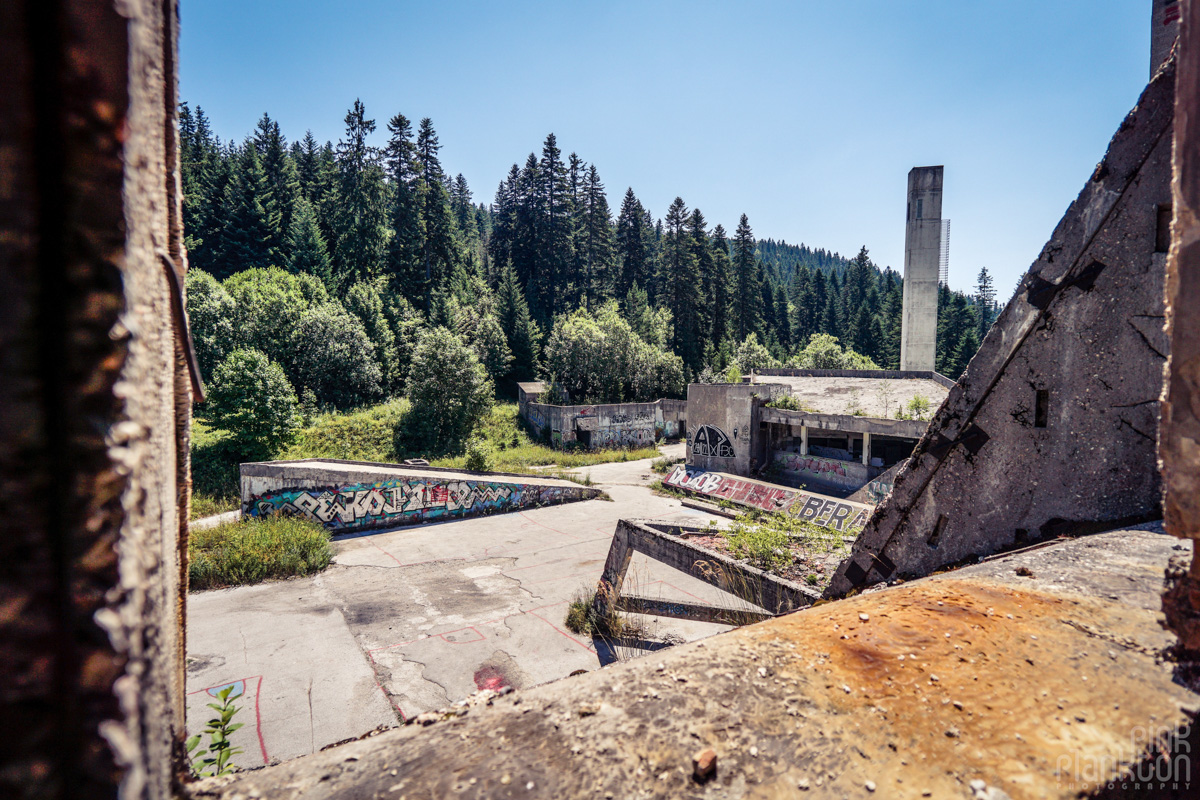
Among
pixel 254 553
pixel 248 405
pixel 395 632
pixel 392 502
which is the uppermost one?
pixel 248 405

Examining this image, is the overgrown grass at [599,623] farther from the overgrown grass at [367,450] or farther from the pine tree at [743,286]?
the pine tree at [743,286]

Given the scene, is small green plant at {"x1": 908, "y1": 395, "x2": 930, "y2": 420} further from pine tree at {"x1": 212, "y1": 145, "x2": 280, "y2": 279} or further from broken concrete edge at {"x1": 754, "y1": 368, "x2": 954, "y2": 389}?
pine tree at {"x1": 212, "y1": 145, "x2": 280, "y2": 279}

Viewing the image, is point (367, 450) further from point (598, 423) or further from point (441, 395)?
point (598, 423)

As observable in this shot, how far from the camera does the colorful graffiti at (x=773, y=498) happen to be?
1753 centimetres

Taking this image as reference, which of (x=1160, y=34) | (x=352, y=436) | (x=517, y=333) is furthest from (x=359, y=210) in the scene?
(x=1160, y=34)

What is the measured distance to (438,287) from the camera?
1747 inches

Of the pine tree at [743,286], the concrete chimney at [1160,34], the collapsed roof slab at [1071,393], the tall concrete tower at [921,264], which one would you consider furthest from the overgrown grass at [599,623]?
the pine tree at [743,286]

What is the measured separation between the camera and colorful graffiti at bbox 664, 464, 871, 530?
17.5 metres

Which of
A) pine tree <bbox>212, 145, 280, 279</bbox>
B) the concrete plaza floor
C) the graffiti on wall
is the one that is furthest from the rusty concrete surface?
pine tree <bbox>212, 145, 280, 279</bbox>

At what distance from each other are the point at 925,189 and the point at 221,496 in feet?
113

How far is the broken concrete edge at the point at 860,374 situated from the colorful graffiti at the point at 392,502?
16.4 metres

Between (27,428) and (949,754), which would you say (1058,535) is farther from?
(27,428)

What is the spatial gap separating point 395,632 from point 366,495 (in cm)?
788

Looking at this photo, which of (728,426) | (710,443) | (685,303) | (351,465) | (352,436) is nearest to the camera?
(351,465)
